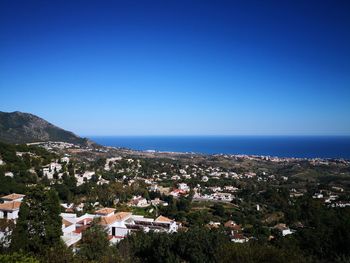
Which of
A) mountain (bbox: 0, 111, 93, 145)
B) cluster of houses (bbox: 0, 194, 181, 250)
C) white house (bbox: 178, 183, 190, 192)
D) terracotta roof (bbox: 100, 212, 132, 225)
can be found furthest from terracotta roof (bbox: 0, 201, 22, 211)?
mountain (bbox: 0, 111, 93, 145)

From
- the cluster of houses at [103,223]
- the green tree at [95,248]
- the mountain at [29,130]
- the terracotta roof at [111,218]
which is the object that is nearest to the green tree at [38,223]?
the green tree at [95,248]

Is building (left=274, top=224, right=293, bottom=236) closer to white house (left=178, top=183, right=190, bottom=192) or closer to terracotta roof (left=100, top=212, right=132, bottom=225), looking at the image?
terracotta roof (left=100, top=212, right=132, bottom=225)

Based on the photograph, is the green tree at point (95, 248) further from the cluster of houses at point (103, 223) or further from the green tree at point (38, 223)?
the cluster of houses at point (103, 223)

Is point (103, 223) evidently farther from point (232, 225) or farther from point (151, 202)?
point (151, 202)

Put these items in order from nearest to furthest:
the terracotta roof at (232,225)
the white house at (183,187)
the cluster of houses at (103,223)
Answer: the cluster of houses at (103,223) → the terracotta roof at (232,225) → the white house at (183,187)

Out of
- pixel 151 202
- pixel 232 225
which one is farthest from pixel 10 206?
pixel 232 225
